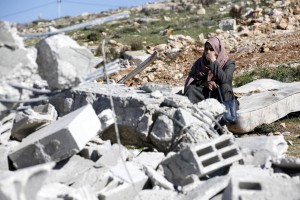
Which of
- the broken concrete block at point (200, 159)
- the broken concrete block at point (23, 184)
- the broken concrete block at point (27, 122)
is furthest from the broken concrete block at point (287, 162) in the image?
the broken concrete block at point (27, 122)

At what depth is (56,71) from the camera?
449 centimetres

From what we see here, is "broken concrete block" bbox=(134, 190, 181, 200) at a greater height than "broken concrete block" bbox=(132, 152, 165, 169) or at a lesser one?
greater

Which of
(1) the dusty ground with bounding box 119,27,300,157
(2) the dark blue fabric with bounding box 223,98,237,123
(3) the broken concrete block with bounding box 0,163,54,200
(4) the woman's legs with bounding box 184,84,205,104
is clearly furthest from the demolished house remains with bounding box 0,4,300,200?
(1) the dusty ground with bounding box 119,27,300,157

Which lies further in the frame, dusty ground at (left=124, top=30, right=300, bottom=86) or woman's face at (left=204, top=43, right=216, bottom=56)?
dusty ground at (left=124, top=30, right=300, bottom=86)

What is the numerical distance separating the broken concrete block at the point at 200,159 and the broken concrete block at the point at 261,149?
8.6 inches

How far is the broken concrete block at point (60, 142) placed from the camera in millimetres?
4617

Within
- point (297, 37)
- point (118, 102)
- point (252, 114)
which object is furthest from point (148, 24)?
point (118, 102)

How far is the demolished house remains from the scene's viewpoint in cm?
426

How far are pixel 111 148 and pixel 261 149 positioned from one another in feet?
4.59

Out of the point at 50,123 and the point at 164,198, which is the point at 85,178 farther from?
the point at 50,123

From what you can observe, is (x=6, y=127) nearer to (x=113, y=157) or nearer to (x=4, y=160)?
(x=4, y=160)

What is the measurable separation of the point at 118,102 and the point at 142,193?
60.8 inches

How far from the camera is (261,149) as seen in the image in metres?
4.94

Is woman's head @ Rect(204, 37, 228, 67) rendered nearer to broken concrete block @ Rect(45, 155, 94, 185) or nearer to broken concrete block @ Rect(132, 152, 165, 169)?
broken concrete block @ Rect(132, 152, 165, 169)
